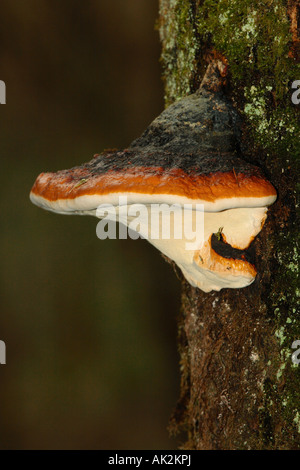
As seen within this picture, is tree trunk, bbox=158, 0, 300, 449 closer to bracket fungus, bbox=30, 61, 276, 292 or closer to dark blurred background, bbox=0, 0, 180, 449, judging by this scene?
bracket fungus, bbox=30, 61, 276, 292

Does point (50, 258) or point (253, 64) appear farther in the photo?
point (50, 258)

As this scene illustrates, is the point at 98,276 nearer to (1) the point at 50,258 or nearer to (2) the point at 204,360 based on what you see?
(1) the point at 50,258

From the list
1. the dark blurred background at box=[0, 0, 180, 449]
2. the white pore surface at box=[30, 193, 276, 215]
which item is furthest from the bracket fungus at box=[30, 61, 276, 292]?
the dark blurred background at box=[0, 0, 180, 449]

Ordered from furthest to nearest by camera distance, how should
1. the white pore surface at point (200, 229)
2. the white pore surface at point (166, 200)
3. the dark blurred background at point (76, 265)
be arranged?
1. the dark blurred background at point (76, 265)
2. the white pore surface at point (200, 229)
3. the white pore surface at point (166, 200)

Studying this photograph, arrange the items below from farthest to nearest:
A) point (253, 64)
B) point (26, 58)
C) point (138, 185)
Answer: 1. point (26, 58)
2. point (253, 64)
3. point (138, 185)

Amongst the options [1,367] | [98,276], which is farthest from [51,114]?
[1,367]

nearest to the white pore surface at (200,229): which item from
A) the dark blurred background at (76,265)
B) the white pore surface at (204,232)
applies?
the white pore surface at (204,232)

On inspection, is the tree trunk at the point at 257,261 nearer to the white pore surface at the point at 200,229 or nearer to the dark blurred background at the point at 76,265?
the white pore surface at the point at 200,229
